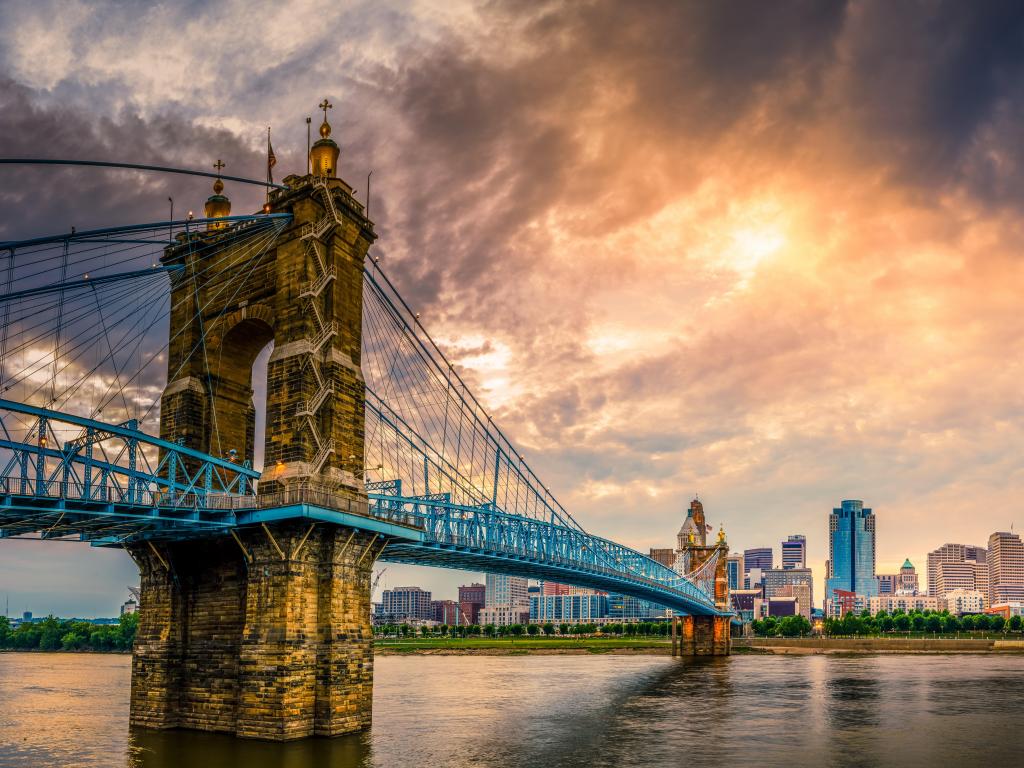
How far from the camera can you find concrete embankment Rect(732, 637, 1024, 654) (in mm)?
148000

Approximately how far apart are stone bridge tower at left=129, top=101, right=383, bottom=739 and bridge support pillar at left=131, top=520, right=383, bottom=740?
73 mm

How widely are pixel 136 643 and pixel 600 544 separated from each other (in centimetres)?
6504

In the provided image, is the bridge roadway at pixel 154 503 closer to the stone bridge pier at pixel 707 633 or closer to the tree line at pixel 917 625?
the stone bridge pier at pixel 707 633

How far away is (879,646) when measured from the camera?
15225 cm

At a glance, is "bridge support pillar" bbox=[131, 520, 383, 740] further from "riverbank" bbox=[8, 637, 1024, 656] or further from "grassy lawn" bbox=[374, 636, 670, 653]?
"grassy lawn" bbox=[374, 636, 670, 653]

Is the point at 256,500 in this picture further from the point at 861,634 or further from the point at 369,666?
the point at 861,634

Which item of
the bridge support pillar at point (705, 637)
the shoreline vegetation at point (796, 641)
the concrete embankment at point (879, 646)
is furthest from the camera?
the shoreline vegetation at point (796, 641)

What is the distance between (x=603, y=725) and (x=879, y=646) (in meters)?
117

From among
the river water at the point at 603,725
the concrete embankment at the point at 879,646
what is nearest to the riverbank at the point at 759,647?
the concrete embankment at the point at 879,646

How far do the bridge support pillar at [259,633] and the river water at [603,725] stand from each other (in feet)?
4.41

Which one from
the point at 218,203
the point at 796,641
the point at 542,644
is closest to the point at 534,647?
the point at 542,644

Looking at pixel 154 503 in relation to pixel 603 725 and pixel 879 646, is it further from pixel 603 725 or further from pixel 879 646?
pixel 879 646

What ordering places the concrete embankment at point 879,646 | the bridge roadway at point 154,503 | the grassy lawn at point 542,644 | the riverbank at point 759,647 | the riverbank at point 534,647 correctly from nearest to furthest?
the bridge roadway at point 154,503, the concrete embankment at point 879,646, the riverbank at point 759,647, the riverbank at point 534,647, the grassy lawn at point 542,644

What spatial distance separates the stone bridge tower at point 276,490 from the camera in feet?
135
